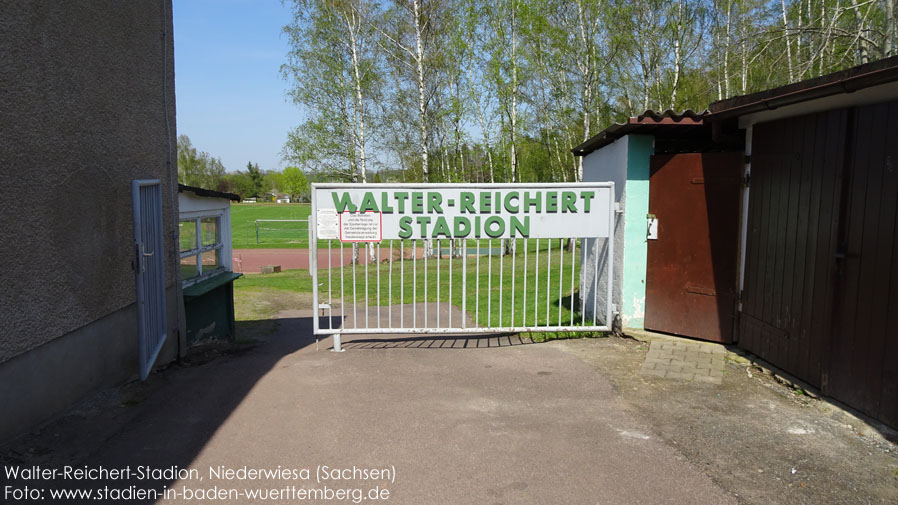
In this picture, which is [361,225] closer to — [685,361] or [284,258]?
[685,361]

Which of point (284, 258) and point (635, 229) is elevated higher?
point (635, 229)

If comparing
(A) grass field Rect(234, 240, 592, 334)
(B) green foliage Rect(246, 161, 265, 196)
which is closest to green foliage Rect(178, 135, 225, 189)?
(B) green foliage Rect(246, 161, 265, 196)

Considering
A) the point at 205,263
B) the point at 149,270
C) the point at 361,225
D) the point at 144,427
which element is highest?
the point at 361,225

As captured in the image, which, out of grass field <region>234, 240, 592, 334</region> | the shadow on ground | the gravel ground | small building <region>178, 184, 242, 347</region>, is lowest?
grass field <region>234, 240, 592, 334</region>

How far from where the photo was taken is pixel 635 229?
22.9 ft

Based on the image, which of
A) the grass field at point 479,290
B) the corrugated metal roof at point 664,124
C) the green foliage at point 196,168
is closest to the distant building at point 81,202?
the grass field at point 479,290

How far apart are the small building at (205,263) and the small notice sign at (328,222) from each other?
209cm

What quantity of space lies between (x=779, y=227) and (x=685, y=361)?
5.34ft

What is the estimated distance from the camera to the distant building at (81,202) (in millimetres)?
3863

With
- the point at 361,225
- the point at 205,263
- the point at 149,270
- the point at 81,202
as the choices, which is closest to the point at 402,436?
the point at 361,225

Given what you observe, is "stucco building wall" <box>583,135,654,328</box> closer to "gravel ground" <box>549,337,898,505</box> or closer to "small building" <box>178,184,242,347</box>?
"gravel ground" <box>549,337,898,505</box>

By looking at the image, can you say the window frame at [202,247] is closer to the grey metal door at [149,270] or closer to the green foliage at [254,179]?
the grey metal door at [149,270]

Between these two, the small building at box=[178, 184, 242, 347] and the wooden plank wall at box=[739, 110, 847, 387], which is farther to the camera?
the small building at box=[178, 184, 242, 347]

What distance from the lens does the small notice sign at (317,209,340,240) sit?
22.1 feet
